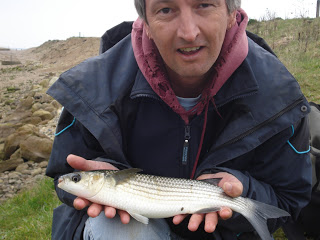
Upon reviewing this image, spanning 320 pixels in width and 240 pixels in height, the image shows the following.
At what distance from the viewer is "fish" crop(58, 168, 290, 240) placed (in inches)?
95.2

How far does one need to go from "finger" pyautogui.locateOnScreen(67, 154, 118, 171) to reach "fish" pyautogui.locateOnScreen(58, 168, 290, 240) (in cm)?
7

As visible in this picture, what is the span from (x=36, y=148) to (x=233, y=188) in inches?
306

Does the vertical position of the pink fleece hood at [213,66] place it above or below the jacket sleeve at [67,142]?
above

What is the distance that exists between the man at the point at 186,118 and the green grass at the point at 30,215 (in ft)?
5.61

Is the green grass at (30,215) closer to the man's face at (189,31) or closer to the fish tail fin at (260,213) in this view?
the fish tail fin at (260,213)

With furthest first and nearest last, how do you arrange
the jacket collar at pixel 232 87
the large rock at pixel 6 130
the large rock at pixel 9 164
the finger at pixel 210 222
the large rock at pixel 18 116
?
the large rock at pixel 18 116, the large rock at pixel 6 130, the large rock at pixel 9 164, the jacket collar at pixel 232 87, the finger at pixel 210 222

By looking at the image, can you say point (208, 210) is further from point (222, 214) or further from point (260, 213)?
point (260, 213)

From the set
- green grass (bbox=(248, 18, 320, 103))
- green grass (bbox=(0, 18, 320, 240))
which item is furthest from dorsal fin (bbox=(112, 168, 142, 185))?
green grass (bbox=(248, 18, 320, 103))

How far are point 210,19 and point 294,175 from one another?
4.79ft

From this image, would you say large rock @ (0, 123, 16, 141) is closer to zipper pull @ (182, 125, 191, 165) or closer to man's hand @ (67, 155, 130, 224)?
man's hand @ (67, 155, 130, 224)

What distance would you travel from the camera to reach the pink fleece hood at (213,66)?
8.63ft

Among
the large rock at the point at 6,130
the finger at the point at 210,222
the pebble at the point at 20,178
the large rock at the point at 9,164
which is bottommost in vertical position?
the pebble at the point at 20,178

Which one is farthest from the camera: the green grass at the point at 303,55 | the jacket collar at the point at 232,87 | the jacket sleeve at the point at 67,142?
the green grass at the point at 303,55

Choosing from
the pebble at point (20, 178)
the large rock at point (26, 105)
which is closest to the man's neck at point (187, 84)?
the pebble at point (20, 178)
